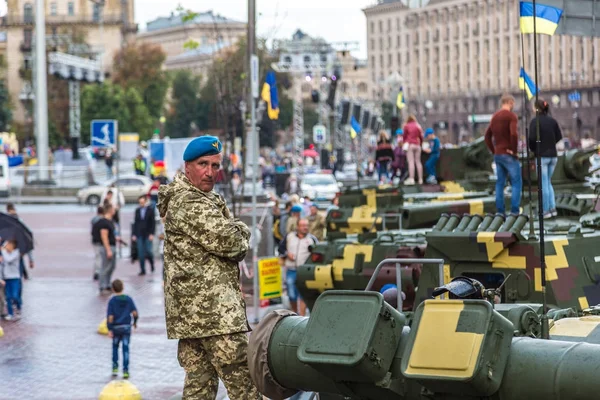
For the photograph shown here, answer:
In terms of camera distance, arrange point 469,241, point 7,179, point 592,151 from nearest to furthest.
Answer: point 469,241 < point 592,151 < point 7,179

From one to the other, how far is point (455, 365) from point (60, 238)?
32.7 meters

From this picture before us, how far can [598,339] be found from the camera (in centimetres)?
636

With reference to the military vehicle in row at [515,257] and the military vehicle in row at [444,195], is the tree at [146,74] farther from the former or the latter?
the military vehicle in row at [515,257]

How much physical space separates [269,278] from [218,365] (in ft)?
36.5

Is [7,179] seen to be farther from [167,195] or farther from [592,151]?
[167,195]

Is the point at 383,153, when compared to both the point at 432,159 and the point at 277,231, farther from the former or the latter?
the point at 432,159

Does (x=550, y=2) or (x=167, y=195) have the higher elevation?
(x=550, y=2)

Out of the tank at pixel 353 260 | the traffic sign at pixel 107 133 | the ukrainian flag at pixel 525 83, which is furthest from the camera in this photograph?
the traffic sign at pixel 107 133

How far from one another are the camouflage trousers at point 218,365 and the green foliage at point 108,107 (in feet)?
301

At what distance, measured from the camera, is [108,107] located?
10056 centimetres

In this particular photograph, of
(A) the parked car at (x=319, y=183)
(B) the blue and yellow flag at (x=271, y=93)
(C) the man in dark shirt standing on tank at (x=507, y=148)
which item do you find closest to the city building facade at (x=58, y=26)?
(A) the parked car at (x=319, y=183)

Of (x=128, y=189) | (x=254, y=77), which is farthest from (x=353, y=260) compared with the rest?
(x=128, y=189)

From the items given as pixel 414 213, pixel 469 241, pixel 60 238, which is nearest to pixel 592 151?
pixel 414 213

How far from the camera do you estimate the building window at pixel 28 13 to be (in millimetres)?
141500
